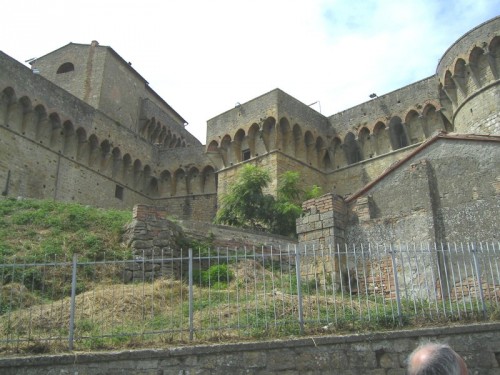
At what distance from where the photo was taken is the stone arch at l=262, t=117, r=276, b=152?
26.1m

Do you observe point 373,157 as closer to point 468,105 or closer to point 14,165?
point 468,105

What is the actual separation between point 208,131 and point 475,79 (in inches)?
521

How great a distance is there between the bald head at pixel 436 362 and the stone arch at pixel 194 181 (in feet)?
93.8

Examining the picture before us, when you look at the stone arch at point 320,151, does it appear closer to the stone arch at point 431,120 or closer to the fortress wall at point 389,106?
the fortress wall at point 389,106

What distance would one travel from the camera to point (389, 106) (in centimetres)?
2619

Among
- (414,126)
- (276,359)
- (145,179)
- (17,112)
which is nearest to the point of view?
(276,359)

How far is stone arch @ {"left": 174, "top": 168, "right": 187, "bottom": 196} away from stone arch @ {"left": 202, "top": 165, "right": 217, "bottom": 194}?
1.09 metres

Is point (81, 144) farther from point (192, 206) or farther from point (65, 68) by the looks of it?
point (65, 68)

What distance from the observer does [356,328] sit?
737 centimetres

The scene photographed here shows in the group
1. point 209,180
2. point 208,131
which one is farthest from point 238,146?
point 209,180

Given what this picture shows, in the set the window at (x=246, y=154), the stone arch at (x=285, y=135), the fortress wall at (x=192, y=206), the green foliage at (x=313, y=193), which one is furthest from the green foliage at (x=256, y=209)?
the fortress wall at (x=192, y=206)

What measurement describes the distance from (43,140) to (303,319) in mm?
20490

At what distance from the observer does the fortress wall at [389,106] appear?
81.8 feet

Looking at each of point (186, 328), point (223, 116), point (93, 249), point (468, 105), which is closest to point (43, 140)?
point (223, 116)
